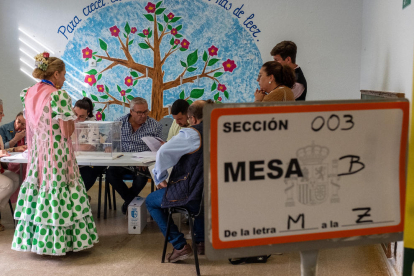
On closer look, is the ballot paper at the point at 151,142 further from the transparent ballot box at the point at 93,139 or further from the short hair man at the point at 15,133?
the short hair man at the point at 15,133

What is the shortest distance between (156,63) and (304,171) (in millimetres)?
4896

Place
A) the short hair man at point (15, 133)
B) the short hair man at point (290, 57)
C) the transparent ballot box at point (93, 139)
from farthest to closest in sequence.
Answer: the short hair man at point (15, 133)
the transparent ballot box at point (93, 139)
the short hair man at point (290, 57)

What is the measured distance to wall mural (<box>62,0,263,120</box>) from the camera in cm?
539

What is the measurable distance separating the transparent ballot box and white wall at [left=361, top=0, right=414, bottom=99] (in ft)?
7.55

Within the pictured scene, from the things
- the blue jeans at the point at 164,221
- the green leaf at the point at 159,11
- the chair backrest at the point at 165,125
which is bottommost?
the blue jeans at the point at 164,221

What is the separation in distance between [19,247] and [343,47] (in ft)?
13.4

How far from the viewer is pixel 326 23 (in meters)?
5.16

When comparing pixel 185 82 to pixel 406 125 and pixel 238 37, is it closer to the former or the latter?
pixel 238 37

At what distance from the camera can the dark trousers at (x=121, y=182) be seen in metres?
4.28

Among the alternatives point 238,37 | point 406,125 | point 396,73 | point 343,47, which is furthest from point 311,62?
point 406,125

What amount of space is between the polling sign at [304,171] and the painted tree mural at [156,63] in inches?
181

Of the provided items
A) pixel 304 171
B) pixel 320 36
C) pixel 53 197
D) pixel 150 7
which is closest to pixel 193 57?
pixel 150 7

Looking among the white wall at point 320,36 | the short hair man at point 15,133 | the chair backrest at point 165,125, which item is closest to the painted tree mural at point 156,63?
the chair backrest at point 165,125

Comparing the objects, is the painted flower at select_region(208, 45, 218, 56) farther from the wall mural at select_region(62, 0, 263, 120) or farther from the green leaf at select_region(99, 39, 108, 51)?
the green leaf at select_region(99, 39, 108, 51)
